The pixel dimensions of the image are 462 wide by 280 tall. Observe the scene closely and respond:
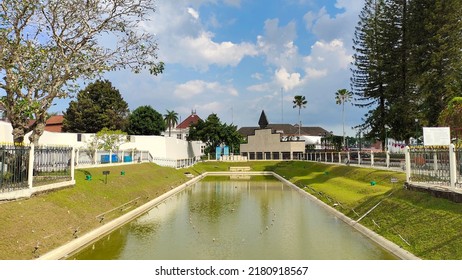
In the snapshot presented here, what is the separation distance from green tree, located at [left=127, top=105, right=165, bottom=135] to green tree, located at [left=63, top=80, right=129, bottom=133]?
26.8ft

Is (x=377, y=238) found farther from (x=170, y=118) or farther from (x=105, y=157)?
(x=170, y=118)

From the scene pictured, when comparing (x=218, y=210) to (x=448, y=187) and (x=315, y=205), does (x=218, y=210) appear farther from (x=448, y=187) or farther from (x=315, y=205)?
(x=448, y=187)

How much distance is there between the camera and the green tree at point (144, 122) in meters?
82.1

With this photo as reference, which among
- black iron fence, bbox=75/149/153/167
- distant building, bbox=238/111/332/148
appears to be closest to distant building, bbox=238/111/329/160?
distant building, bbox=238/111/332/148

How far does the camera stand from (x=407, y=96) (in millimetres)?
43469

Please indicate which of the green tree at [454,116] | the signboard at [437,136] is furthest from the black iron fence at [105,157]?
the green tree at [454,116]

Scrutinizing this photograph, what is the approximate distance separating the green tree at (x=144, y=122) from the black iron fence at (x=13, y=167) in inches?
2635

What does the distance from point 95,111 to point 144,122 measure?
52.4 ft

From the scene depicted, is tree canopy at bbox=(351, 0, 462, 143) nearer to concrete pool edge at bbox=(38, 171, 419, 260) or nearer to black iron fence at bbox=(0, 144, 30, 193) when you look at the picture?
concrete pool edge at bbox=(38, 171, 419, 260)

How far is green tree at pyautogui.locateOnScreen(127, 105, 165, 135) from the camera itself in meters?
82.1

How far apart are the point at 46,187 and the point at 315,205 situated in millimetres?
15923

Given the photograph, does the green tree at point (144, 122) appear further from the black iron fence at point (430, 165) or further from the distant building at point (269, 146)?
the black iron fence at point (430, 165)

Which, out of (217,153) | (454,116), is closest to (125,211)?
(454,116)

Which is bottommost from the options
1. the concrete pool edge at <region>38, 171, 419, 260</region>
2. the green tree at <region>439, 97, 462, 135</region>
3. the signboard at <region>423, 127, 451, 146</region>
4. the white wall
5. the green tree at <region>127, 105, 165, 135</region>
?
the concrete pool edge at <region>38, 171, 419, 260</region>
